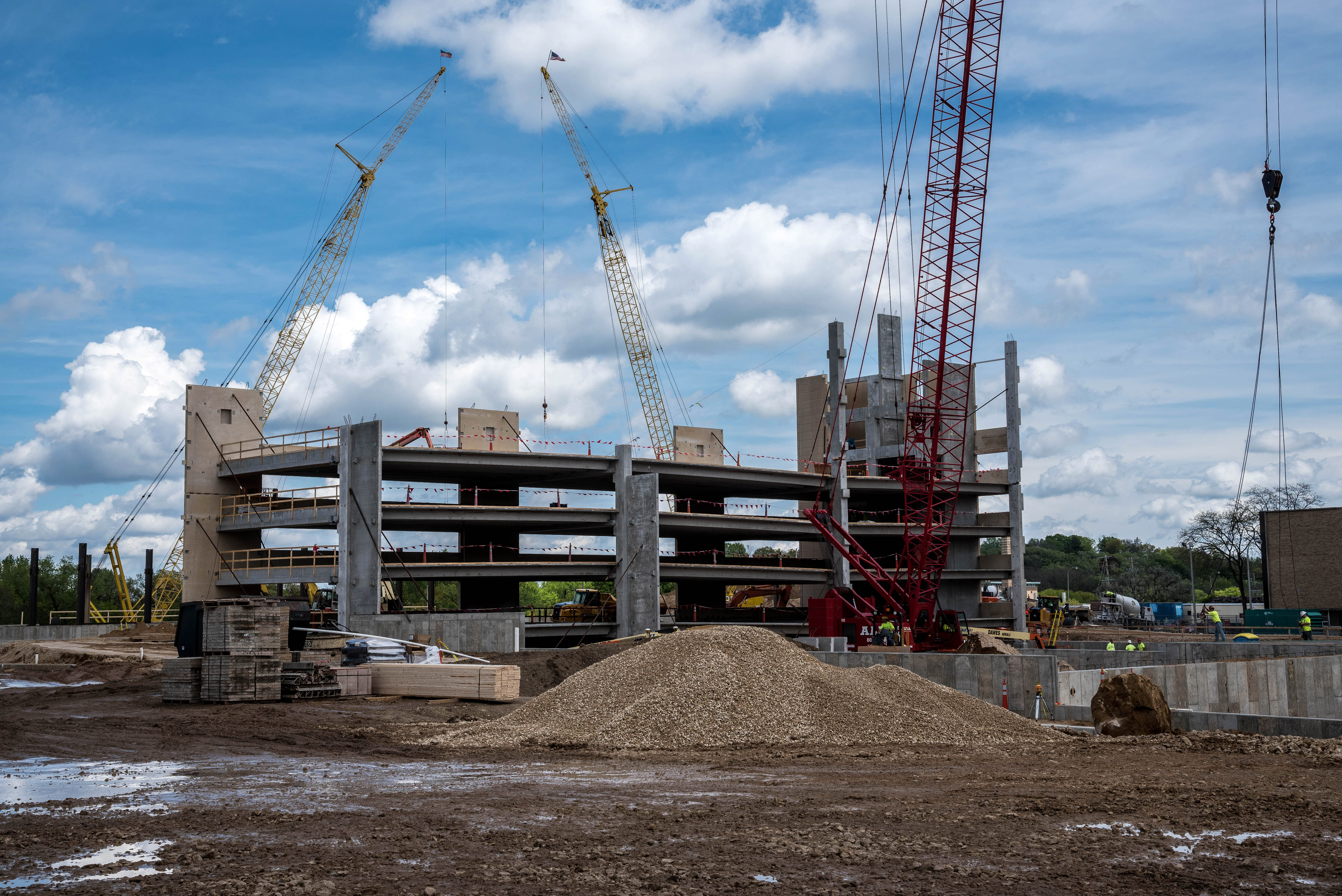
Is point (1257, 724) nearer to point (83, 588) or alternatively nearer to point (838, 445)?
point (838, 445)

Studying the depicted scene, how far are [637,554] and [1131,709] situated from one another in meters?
28.7

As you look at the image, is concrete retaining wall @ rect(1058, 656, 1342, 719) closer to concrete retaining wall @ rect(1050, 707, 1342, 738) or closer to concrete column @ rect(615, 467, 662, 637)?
concrete retaining wall @ rect(1050, 707, 1342, 738)

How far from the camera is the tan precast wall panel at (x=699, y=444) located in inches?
2156

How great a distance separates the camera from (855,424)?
212ft

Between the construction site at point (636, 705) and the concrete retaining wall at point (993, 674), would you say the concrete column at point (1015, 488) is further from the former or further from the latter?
the concrete retaining wall at point (993, 674)

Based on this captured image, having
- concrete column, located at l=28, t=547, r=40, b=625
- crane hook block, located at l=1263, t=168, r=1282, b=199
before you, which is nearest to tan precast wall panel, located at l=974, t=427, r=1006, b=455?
crane hook block, located at l=1263, t=168, r=1282, b=199

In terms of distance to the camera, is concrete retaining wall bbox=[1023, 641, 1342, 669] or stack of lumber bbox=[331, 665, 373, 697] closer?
stack of lumber bbox=[331, 665, 373, 697]

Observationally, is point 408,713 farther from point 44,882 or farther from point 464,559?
point 464,559

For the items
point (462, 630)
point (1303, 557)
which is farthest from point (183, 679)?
point (1303, 557)

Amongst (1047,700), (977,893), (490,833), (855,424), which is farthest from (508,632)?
(855,424)

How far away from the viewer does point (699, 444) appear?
56.4 metres

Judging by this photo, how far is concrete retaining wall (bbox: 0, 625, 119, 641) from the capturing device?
53812mm

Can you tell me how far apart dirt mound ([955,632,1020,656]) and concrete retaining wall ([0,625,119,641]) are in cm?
4089

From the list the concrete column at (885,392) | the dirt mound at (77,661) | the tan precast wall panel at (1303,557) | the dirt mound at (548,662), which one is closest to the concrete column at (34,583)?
the dirt mound at (77,661)
